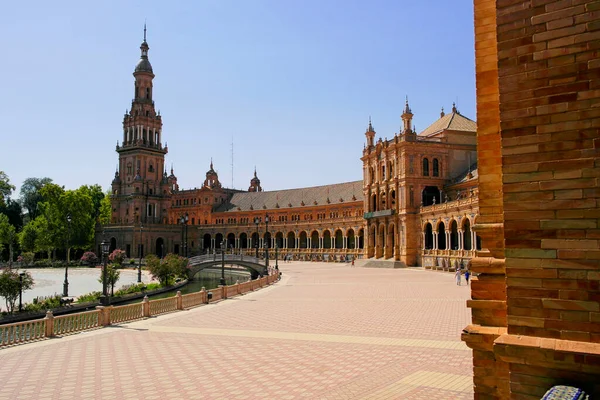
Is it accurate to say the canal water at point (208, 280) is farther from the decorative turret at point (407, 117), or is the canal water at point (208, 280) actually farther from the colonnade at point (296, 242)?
the decorative turret at point (407, 117)

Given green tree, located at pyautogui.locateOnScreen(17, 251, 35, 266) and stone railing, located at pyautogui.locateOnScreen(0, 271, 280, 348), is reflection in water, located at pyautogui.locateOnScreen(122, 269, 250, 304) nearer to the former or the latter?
stone railing, located at pyautogui.locateOnScreen(0, 271, 280, 348)

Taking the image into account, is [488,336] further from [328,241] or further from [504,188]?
[328,241]

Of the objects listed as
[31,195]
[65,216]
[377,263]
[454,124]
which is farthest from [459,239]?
[31,195]

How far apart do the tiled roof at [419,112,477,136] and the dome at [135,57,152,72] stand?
6449 cm

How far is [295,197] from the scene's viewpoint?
96250 millimetres

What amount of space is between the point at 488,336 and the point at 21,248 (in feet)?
318

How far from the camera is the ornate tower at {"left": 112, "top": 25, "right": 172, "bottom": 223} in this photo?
98812mm

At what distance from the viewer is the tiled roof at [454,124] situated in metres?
63.2

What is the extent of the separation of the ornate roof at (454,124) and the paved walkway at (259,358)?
1763 inches

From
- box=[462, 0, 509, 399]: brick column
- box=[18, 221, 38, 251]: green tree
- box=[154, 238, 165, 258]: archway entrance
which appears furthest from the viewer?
box=[154, 238, 165, 258]: archway entrance

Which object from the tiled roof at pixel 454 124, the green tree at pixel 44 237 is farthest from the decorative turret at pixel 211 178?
the tiled roof at pixel 454 124

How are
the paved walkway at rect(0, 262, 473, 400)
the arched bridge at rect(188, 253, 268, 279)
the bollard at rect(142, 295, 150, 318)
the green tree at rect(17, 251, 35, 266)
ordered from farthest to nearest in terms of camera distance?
the green tree at rect(17, 251, 35, 266)
the arched bridge at rect(188, 253, 268, 279)
the bollard at rect(142, 295, 150, 318)
the paved walkway at rect(0, 262, 473, 400)

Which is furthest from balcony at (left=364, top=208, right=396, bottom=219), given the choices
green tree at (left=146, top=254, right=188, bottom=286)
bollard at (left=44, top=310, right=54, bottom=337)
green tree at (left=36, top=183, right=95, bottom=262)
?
bollard at (left=44, top=310, right=54, bottom=337)

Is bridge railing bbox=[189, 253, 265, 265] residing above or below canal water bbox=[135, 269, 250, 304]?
above
